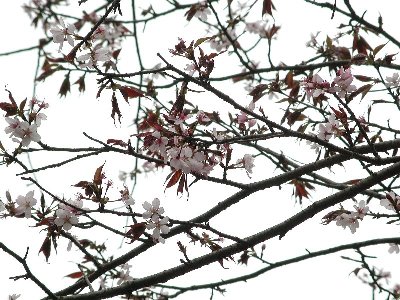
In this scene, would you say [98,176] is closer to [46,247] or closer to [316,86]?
[46,247]

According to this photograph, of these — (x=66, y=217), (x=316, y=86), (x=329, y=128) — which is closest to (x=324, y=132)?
(x=329, y=128)

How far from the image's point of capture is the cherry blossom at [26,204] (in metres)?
1.84

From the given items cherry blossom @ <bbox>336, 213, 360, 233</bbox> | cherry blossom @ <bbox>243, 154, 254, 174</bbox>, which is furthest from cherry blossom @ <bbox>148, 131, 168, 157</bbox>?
cherry blossom @ <bbox>336, 213, 360, 233</bbox>

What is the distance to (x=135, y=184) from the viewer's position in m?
3.50

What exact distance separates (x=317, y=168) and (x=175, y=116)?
0.70 meters

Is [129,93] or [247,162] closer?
[129,93]

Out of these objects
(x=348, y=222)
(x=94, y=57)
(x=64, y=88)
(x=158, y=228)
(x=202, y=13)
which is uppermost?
(x=202, y=13)

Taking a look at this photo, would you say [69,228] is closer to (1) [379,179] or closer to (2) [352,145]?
(2) [352,145]

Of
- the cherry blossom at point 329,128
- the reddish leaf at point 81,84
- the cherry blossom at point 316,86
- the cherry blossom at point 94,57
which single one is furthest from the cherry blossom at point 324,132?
the reddish leaf at point 81,84

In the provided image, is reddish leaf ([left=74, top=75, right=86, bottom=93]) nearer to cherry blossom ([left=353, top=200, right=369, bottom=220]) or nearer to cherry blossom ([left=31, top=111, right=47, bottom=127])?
cherry blossom ([left=31, top=111, right=47, bottom=127])

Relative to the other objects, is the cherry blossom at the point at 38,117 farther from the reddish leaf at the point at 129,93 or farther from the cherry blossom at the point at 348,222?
the cherry blossom at the point at 348,222

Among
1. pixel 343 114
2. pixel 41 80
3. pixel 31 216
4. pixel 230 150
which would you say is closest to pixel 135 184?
pixel 41 80

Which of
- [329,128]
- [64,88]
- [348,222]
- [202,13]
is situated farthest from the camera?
[202,13]

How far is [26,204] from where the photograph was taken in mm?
1862
